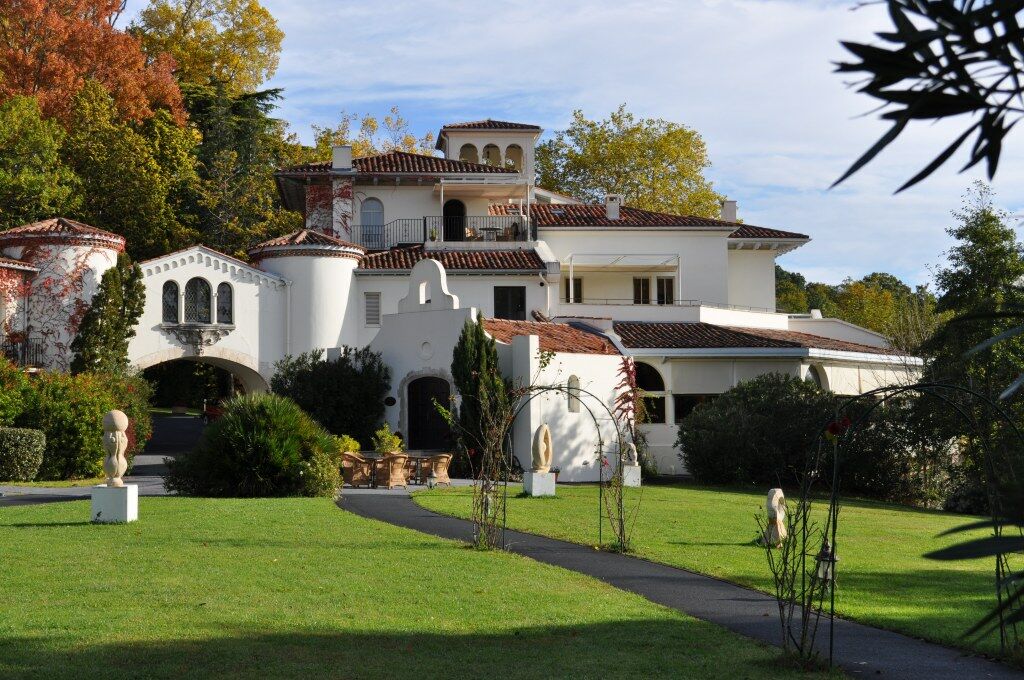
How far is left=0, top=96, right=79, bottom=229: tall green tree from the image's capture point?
41.8 m

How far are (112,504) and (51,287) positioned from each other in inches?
804

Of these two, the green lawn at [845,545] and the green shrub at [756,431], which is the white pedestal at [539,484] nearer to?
the green lawn at [845,545]

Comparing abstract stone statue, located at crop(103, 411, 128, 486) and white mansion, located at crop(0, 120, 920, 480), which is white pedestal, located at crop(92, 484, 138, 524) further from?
white mansion, located at crop(0, 120, 920, 480)

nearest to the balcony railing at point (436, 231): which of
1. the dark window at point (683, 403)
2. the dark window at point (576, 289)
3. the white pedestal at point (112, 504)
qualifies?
the dark window at point (576, 289)

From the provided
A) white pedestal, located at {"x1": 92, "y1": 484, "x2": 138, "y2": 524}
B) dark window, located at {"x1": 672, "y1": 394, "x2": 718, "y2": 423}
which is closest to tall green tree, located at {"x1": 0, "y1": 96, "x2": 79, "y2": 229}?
dark window, located at {"x1": 672, "y1": 394, "x2": 718, "y2": 423}

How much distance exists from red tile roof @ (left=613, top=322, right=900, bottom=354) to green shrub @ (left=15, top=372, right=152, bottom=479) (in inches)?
611

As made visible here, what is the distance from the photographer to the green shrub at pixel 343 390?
106ft

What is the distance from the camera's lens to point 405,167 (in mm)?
44344

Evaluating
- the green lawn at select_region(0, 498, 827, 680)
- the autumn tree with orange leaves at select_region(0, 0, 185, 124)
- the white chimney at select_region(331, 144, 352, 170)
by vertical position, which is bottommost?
the green lawn at select_region(0, 498, 827, 680)

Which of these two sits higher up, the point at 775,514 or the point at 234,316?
the point at 234,316

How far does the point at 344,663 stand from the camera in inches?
346

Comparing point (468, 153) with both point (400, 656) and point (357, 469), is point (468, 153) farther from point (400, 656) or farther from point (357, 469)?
point (400, 656)

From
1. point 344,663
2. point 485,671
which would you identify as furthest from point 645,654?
point 344,663

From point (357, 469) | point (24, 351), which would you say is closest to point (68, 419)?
point (357, 469)
